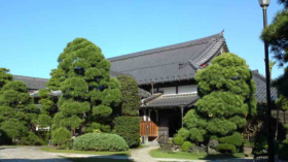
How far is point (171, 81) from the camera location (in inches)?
923

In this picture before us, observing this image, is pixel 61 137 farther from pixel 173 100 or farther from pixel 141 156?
pixel 173 100

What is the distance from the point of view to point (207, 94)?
54.3ft

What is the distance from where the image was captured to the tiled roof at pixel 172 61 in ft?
80.1

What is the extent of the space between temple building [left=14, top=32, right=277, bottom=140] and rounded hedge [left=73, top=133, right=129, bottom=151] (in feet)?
10.8

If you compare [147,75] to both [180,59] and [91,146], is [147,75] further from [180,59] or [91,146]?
[91,146]

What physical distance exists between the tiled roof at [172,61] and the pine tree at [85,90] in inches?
257

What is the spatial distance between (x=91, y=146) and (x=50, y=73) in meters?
8.54

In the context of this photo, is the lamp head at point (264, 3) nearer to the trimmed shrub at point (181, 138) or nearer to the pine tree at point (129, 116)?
the trimmed shrub at point (181, 138)

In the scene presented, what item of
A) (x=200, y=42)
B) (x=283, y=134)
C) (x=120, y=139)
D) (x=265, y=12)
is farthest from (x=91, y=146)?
(x=200, y=42)

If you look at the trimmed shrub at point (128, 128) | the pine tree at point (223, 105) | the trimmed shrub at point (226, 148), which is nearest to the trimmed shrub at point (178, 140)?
the pine tree at point (223, 105)

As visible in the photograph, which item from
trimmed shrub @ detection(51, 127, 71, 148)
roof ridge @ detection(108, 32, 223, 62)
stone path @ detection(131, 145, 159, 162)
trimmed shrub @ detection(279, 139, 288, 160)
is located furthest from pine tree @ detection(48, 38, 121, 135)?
roof ridge @ detection(108, 32, 223, 62)

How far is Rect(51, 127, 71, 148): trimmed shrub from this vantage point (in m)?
17.4

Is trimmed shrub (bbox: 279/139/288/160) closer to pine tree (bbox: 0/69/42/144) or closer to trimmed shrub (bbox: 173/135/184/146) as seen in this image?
trimmed shrub (bbox: 173/135/184/146)


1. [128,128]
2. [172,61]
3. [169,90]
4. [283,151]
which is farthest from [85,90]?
[172,61]
